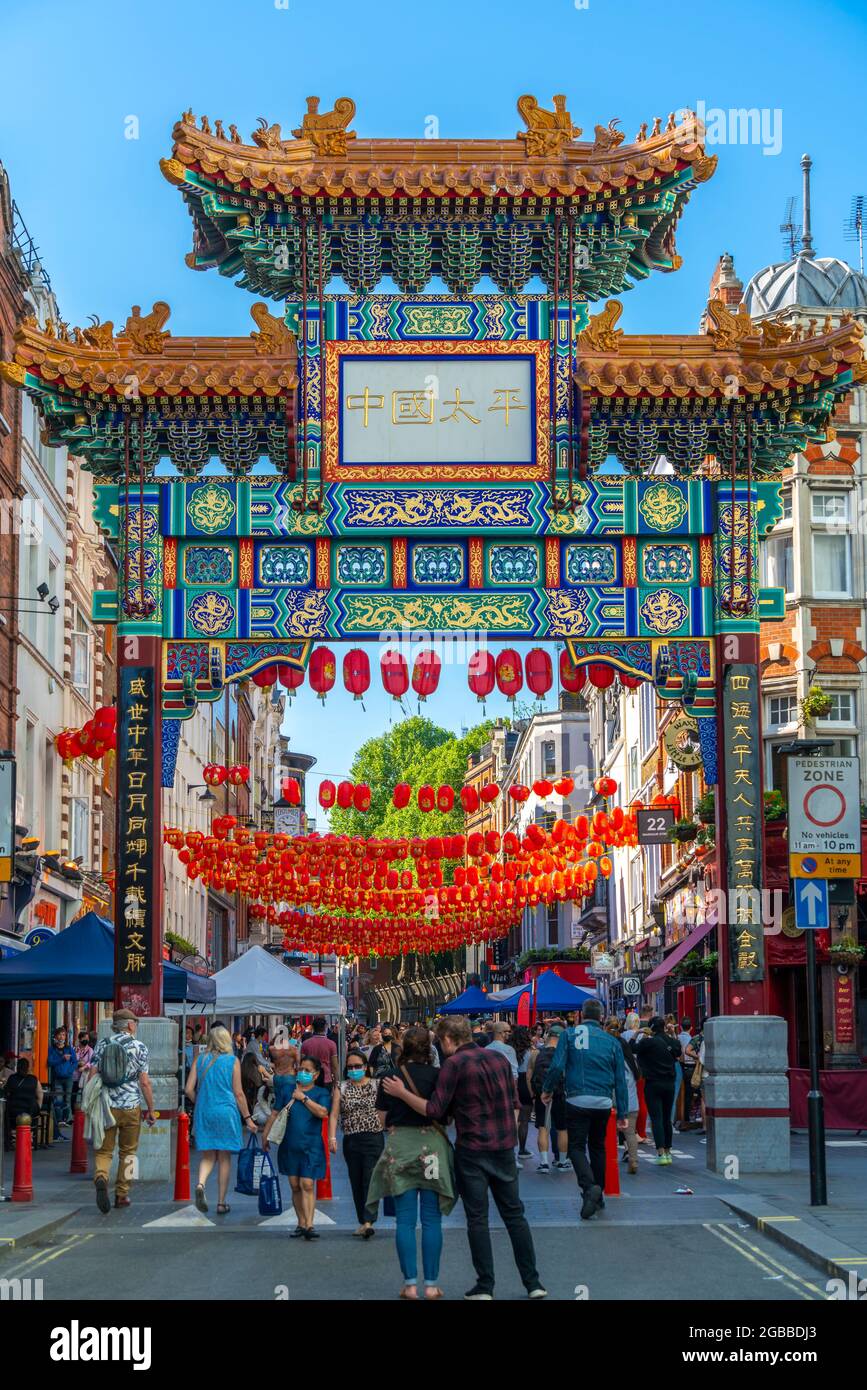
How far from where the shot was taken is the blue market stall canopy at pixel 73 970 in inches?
A: 973

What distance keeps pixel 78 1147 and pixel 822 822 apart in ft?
37.4

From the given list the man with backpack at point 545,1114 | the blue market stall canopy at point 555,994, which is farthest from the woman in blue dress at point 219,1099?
the blue market stall canopy at point 555,994

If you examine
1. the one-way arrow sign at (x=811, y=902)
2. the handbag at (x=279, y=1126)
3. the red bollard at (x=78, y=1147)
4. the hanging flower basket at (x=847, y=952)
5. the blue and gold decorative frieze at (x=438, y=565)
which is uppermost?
the blue and gold decorative frieze at (x=438, y=565)

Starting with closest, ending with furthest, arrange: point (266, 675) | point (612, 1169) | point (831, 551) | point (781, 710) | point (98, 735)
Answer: point (612, 1169)
point (266, 675)
point (98, 735)
point (781, 710)
point (831, 551)

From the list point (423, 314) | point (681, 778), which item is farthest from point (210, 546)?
point (681, 778)

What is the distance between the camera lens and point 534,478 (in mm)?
22984

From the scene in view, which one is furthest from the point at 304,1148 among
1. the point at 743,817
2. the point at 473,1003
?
the point at 473,1003

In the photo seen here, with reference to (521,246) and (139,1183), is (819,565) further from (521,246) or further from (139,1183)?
(139,1183)

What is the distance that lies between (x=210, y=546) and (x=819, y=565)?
18.2 metres

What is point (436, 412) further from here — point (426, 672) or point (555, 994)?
point (555, 994)

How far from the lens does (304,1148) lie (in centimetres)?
1662

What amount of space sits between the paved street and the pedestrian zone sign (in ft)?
11.2

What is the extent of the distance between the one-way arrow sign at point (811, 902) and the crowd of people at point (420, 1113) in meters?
2.19

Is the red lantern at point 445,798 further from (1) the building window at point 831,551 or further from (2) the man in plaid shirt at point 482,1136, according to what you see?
(2) the man in plaid shirt at point 482,1136
